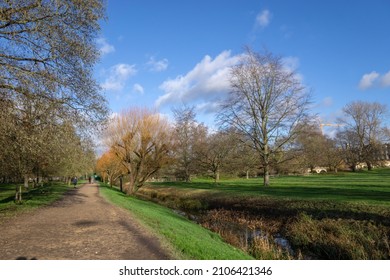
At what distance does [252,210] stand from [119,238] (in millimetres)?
12016

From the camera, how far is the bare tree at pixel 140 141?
27.1 metres

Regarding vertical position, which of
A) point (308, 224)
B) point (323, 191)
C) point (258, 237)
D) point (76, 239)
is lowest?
point (258, 237)

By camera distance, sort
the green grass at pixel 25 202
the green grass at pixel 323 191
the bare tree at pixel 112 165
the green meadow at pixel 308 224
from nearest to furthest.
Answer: the green meadow at pixel 308 224 < the green grass at pixel 25 202 < the green grass at pixel 323 191 < the bare tree at pixel 112 165

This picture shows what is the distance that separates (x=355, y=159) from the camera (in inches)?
2653

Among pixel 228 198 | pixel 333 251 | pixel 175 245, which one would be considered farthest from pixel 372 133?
pixel 175 245

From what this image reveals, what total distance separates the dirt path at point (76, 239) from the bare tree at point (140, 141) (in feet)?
49.5

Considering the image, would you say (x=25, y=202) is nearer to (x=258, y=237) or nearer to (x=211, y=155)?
(x=258, y=237)

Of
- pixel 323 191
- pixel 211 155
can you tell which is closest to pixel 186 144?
pixel 211 155

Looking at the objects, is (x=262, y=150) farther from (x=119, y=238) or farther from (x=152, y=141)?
(x=119, y=238)

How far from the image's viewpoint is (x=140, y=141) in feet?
91.2

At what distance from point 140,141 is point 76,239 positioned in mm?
19548

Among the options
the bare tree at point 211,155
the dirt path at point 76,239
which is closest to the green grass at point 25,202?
the dirt path at point 76,239

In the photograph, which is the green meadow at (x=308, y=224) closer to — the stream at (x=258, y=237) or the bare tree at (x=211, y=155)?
the stream at (x=258, y=237)

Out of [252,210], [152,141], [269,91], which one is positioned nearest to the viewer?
[252,210]
